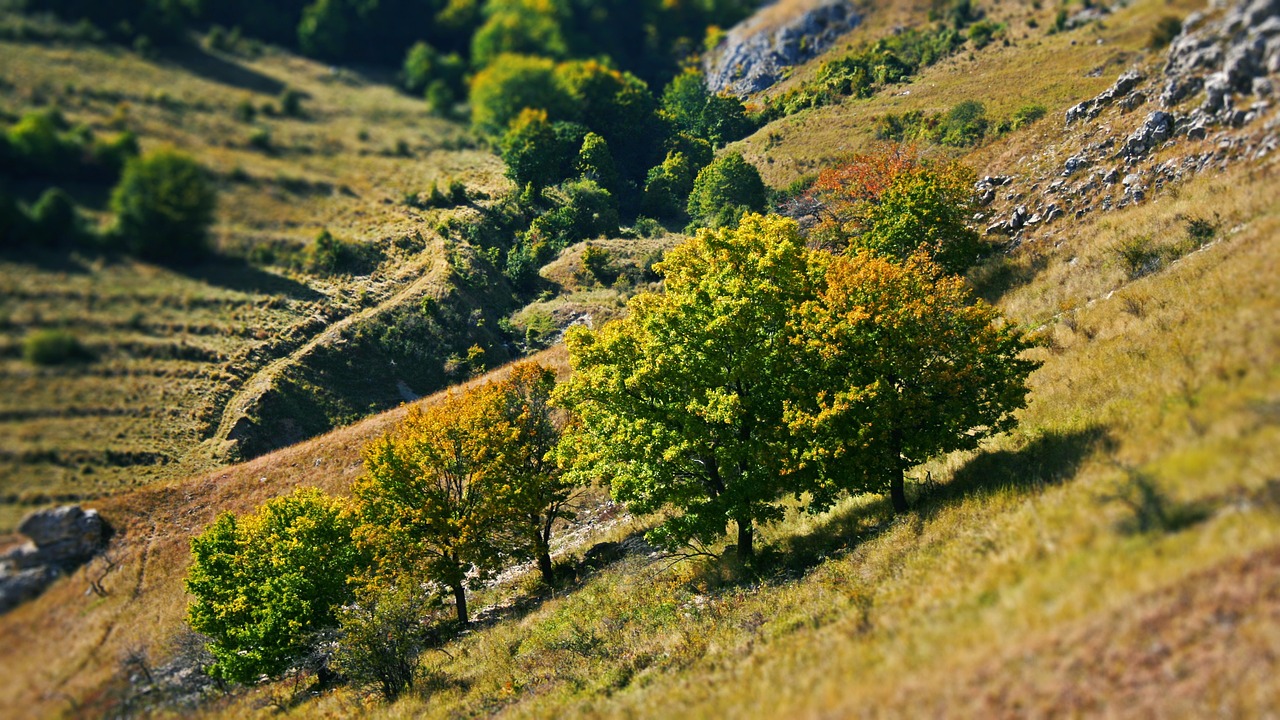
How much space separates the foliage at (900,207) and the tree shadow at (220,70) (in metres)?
30.5

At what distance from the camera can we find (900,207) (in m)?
38.2

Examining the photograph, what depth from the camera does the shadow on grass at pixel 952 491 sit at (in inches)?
563

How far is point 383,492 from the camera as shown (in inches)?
1001

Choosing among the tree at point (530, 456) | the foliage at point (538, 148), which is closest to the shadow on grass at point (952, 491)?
the tree at point (530, 456)

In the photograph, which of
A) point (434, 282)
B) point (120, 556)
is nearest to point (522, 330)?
point (434, 282)

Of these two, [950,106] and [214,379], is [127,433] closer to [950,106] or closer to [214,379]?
Answer: [214,379]

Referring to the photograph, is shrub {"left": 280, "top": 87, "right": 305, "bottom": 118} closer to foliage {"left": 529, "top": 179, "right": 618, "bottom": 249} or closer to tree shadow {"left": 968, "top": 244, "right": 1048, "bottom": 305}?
A: foliage {"left": 529, "top": 179, "right": 618, "bottom": 249}

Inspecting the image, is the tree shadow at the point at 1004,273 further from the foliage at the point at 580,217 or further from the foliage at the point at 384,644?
the foliage at the point at 384,644

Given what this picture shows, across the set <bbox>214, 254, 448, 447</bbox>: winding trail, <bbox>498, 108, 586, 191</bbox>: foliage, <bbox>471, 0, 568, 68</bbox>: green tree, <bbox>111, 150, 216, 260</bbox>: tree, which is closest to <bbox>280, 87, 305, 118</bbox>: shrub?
<bbox>111, 150, 216, 260</bbox>: tree

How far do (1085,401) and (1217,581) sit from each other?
10.7m

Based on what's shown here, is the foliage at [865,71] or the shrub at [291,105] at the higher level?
the foliage at [865,71]

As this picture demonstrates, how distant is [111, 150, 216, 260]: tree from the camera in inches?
324

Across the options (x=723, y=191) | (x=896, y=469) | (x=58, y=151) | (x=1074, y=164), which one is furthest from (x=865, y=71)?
(x=58, y=151)

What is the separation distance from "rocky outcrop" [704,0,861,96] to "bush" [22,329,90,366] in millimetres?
42244
